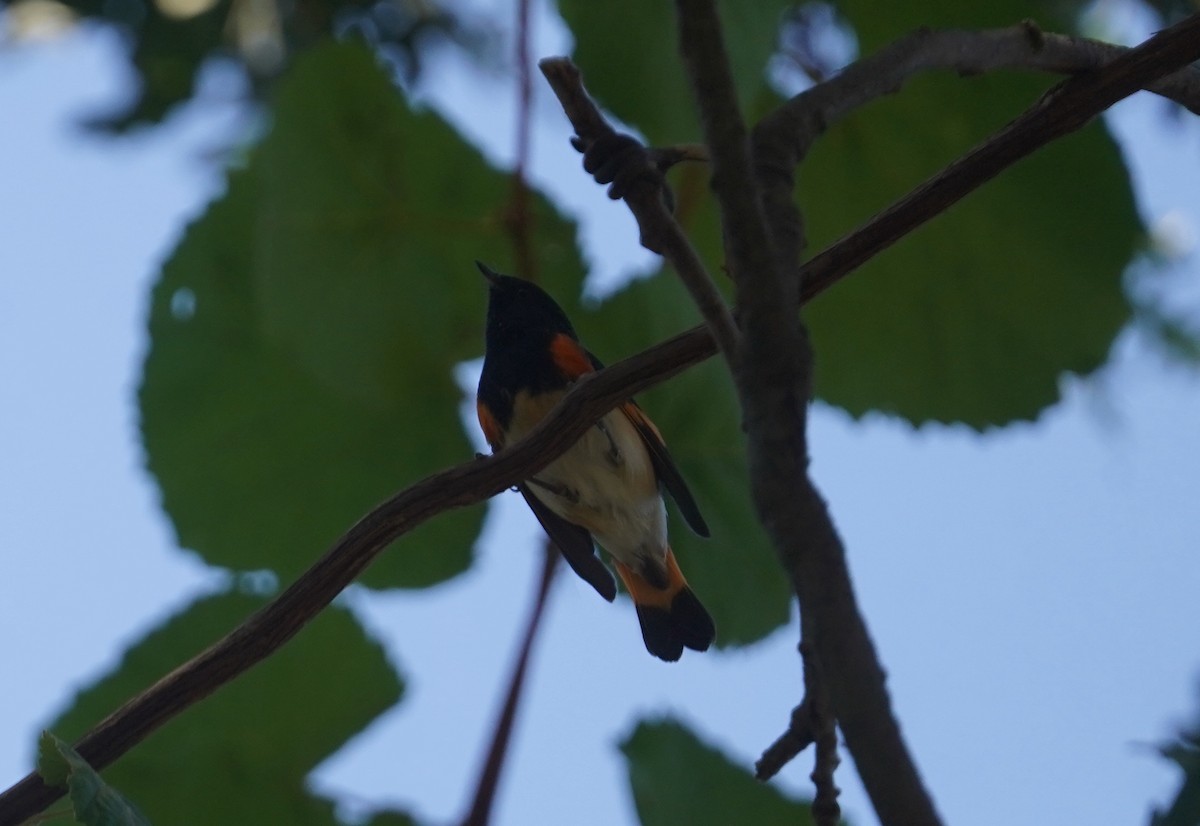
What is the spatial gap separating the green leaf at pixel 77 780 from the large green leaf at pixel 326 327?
1106mm

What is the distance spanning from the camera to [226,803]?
2.07 meters

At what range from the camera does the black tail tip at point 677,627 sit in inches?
92.8

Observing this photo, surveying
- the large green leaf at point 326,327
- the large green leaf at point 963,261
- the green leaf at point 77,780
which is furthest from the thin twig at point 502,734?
the green leaf at point 77,780

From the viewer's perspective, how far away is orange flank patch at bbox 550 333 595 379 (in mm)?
2561

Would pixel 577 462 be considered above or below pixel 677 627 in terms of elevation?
above

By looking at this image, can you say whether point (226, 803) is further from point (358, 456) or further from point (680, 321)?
point (680, 321)

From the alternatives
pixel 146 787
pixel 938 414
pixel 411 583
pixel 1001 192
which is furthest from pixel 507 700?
pixel 1001 192

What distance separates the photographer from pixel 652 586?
Answer: 2.50 meters

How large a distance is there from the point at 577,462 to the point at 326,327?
65 centimetres

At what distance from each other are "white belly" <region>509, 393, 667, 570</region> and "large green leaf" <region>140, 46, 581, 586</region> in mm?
288

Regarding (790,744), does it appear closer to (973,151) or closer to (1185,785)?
(1185,785)

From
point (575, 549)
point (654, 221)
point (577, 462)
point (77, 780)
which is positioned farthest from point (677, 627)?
point (654, 221)

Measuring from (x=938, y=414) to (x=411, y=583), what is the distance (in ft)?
3.12

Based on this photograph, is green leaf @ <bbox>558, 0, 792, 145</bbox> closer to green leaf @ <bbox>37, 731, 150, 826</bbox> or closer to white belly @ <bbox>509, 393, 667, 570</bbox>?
white belly @ <bbox>509, 393, 667, 570</bbox>
